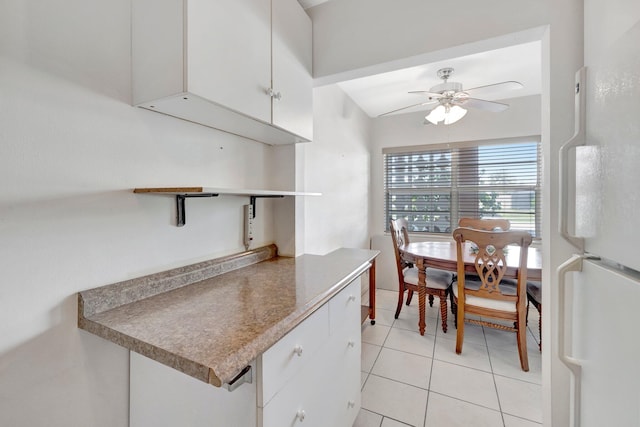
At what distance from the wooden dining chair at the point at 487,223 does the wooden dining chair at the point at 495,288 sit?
1.02 meters

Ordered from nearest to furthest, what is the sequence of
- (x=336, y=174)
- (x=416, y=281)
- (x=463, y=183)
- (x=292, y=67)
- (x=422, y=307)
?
(x=292, y=67), (x=422, y=307), (x=416, y=281), (x=336, y=174), (x=463, y=183)

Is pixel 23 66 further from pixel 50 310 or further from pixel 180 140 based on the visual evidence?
pixel 50 310

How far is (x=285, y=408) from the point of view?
869 millimetres

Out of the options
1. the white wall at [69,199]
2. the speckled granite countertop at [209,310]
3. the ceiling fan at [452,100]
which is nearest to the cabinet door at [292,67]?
the white wall at [69,199]

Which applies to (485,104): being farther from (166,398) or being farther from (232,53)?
(166,398)

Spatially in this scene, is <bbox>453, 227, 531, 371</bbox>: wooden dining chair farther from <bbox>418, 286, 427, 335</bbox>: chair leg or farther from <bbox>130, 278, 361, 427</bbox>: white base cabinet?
<bbox>130, 278, 361, 427</bbox>: white base cabinet

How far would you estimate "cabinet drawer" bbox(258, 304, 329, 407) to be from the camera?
2.58ft

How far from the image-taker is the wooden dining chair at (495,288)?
2004 millimetres

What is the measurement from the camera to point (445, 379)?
6.27 ft

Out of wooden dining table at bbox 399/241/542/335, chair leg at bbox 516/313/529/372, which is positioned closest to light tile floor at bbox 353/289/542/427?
chair leg at bbox 516/313/529/372

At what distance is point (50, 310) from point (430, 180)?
A: 12.4ft

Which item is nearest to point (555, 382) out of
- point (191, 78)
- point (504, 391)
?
point (504, 391)

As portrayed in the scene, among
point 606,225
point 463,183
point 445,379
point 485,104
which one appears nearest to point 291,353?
point 606,225

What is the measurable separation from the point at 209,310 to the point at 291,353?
31 centimetres
